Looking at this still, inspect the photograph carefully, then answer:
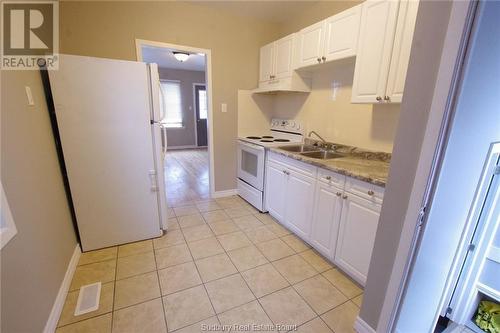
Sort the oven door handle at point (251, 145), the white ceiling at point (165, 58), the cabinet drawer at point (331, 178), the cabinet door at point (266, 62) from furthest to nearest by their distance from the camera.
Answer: the white ceiling at point (165, 58), the cabinet door at point (266, 62), the oven door handle at point (251, 145), the cabinet drawer at point (331, 178)

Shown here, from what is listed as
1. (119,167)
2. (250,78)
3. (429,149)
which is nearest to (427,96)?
(429,149)

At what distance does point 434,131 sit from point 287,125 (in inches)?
94.5

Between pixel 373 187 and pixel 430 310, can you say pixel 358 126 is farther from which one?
pixel 430 310

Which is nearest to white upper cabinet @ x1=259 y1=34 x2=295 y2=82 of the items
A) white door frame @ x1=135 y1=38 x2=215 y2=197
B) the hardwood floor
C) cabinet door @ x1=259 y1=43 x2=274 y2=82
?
cabinet door @ x1=259 y1=43 x2=274 y2=82

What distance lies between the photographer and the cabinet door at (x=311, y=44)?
2213 millimetres

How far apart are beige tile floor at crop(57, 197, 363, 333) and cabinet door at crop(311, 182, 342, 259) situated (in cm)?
18

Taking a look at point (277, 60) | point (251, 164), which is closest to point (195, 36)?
point (277, 60)

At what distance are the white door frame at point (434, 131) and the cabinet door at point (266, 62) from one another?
7.82 ft

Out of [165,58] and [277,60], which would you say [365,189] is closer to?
[277,60]

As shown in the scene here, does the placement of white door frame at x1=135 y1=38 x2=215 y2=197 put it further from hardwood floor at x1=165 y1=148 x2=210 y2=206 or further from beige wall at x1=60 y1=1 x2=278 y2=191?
hardwood floor at x1=165 y1=148 x2=210 y2=206

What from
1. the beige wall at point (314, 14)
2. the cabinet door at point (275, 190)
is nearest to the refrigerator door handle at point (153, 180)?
the cabinet door at point (275, 190)

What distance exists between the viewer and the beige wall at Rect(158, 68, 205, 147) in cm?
673

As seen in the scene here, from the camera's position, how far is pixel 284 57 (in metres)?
2.76

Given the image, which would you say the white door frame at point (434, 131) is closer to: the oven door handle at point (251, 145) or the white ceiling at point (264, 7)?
the oven door handle at point (251, 145)
